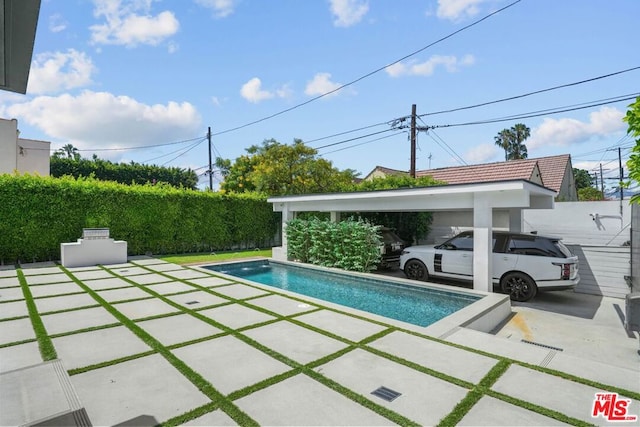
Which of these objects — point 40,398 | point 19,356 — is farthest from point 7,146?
point 40,398

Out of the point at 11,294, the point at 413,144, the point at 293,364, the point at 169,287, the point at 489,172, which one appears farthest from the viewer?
the point at 489,172

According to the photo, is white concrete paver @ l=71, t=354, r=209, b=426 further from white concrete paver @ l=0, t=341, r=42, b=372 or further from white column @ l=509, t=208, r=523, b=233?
white column @ l=509, t=208, r=523, b=233

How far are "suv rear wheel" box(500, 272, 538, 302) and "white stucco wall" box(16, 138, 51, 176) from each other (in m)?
32.2

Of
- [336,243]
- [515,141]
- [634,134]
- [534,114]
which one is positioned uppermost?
[515,141]

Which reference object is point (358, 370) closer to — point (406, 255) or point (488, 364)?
point (488, 364)

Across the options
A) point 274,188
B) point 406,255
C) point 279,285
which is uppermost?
point 274,188

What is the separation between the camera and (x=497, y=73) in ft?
35.8

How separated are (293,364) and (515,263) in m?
6.23

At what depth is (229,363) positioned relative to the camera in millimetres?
3674

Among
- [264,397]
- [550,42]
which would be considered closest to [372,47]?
[550,42]

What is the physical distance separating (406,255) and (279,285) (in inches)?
149

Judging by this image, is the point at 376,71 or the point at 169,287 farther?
the point at 376,71

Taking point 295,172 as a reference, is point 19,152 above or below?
above

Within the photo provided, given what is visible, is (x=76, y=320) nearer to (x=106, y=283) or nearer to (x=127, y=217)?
(x=106, y=283)
